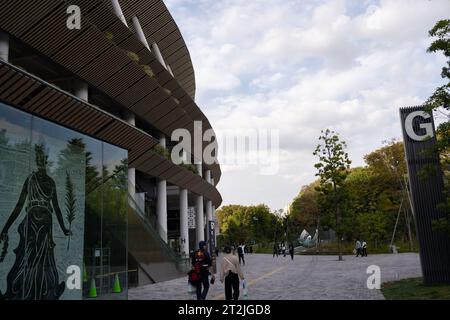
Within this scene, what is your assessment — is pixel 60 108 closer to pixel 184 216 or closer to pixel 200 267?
pixel 200 267

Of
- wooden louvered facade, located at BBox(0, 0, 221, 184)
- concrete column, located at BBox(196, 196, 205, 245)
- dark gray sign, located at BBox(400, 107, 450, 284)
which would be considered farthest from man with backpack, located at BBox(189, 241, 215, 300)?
concrete column, located at BBox(196, 196, 205, 245)

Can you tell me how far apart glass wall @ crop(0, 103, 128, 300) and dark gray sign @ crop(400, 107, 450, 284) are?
367 inches

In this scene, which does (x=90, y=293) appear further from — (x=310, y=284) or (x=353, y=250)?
(x=353, y=250)

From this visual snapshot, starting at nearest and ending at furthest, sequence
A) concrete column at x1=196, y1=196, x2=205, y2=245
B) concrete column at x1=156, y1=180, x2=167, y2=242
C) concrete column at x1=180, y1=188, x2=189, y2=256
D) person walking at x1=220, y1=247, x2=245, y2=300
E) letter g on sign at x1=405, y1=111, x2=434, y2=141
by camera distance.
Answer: person walking at x1=220, y1=247, x2=245, y2=300 → letter g on sign at x1=405, y1=111, x2=434, y2=141 → concrete column at x1=156, y1=180, x2=167, y2=242 → concrete column at x1=180, y1=188, x2=189, y2=256 → concrete column at x1=196, y1=196, x2=205, y2=245

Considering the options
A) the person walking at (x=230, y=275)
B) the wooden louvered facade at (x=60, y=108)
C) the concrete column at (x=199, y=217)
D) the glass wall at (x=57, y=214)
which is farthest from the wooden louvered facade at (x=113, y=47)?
the person walking at (x=230, y=275)

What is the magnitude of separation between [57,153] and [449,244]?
1170 cm

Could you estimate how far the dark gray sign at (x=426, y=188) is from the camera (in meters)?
13.9

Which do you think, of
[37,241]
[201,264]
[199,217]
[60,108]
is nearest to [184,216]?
[199,217]

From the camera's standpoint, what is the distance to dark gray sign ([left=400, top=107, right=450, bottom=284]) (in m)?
13.9

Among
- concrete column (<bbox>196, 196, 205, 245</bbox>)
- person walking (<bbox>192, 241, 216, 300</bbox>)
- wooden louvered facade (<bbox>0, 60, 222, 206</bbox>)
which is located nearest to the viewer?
wooden louvered facade (<bbox>0, 60, 222, 206</bbox>)

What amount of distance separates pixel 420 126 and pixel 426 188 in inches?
81.0

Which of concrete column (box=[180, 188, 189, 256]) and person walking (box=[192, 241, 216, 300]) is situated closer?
person walking (box=[192, 241, 216, 300])

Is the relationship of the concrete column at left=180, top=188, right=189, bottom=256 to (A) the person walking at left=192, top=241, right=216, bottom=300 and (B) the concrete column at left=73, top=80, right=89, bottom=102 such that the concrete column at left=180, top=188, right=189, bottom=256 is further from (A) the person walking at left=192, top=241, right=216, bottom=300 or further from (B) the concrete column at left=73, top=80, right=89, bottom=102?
(A) the person walking at left=192, top=241, right=216, bottom=300

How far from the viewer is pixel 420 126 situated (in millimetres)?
14930
